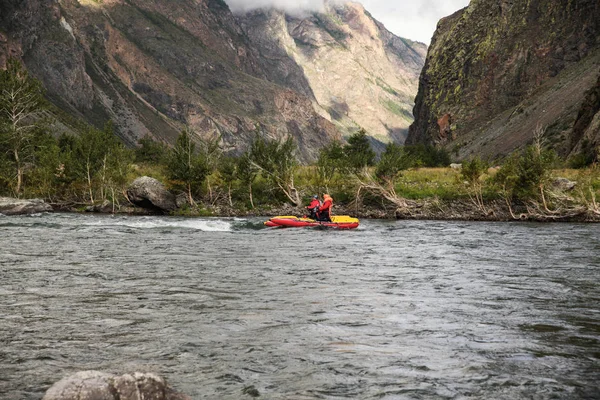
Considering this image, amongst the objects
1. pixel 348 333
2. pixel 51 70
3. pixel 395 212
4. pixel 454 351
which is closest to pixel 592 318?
pixel 454 351

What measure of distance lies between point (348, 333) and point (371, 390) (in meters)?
3.00

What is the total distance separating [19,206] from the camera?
45.3m

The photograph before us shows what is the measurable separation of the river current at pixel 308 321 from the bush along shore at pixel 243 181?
2218 centimetres

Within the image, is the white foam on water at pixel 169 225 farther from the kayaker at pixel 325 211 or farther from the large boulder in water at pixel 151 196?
the large boulder in water at pixel 151 196

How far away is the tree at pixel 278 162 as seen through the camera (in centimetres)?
5294

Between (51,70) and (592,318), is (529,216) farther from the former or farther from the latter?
(51,70)

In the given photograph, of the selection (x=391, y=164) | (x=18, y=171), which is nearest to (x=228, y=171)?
(x=391, y=164)

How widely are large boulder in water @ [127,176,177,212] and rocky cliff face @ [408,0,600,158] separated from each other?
54369mm

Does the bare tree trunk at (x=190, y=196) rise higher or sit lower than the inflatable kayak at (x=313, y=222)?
higher

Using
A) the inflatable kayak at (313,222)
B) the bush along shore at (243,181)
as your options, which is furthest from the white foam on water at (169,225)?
the bush along shore at (243,181)

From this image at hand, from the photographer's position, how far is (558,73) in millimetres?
109625

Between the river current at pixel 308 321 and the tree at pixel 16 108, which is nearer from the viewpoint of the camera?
the river current at pixel 308 321

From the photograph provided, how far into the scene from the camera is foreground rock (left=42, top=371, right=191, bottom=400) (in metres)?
5.56

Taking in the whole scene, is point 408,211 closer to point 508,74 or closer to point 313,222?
point 313,222
